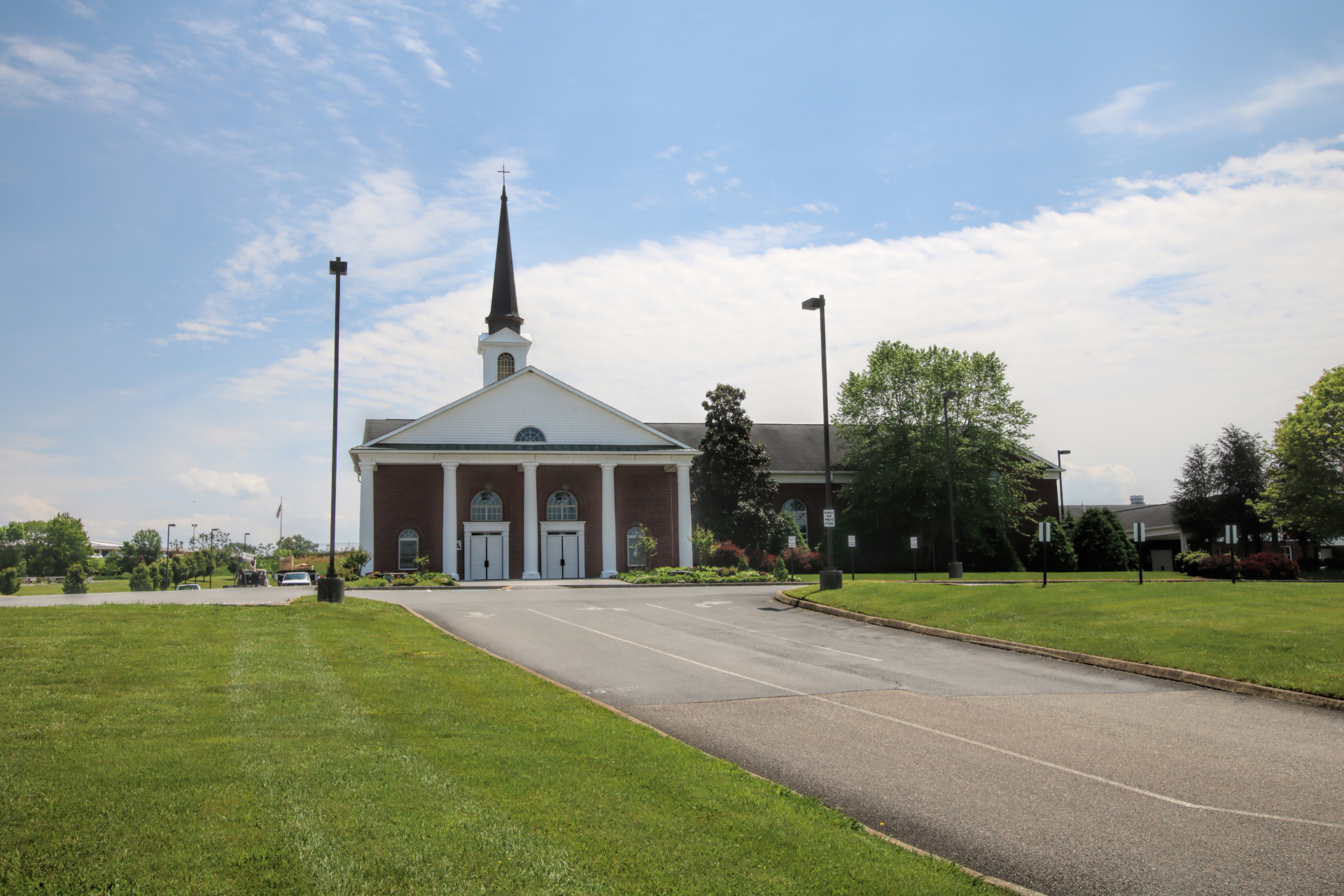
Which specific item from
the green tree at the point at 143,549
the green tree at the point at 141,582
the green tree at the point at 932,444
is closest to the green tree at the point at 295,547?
the green tree at the point at 143,549

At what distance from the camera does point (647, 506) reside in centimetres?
4503

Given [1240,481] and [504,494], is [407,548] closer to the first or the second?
[504,494]

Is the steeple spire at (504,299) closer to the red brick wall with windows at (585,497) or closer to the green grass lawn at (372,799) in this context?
the red brick wall with windows at (585,497)

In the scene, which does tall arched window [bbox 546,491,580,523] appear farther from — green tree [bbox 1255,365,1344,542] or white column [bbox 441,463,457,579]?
green tree [bbox 1255,365,1344,542]

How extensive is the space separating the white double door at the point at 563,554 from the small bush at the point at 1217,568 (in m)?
26.7

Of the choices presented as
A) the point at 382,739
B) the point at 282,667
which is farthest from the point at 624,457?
the point at 382,739

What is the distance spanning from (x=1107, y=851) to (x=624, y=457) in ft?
122

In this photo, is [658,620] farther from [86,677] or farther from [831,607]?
[86,677]

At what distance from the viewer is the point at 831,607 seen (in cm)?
2269

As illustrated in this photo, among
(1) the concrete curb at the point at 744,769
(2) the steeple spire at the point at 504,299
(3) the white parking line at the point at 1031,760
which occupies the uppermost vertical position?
(2) the steeple spire at the point at 504,299

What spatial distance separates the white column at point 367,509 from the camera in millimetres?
39875

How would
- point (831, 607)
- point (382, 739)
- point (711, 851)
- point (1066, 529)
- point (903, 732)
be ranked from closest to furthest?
point (711, 851) → point (382, 739) → point (903, 732) → point (831, 607) → point (1066, 529)

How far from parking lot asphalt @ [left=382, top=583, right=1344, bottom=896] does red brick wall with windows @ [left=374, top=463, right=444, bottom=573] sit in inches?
991

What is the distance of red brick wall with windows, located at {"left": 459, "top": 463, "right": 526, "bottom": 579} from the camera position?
4325cm
